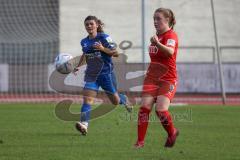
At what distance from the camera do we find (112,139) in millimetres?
11180

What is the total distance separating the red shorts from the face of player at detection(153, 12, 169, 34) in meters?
0.70

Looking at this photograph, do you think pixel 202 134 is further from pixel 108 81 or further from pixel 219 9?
pixel 219 9

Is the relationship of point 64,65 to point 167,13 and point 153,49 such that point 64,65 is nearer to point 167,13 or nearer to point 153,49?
point 153,49

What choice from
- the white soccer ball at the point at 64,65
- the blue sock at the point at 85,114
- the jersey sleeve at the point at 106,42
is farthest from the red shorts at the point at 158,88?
the white soccer ball at the point at 64,65

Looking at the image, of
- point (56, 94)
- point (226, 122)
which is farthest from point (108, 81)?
point (56, 94)

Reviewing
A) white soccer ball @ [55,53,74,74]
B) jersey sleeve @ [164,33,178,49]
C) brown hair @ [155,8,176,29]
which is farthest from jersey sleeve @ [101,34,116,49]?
jersey sleeve @ [164,33,178,49]

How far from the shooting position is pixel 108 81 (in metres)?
13.2

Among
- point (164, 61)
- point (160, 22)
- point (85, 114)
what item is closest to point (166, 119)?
point (164, 61)

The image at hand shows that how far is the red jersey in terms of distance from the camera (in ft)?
30.9

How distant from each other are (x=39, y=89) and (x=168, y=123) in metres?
17.3

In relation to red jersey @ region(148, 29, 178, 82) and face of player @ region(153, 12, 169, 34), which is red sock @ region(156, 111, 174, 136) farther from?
face of player @ region(153, 12, 169, 34)

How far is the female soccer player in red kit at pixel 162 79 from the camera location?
9.39 metres

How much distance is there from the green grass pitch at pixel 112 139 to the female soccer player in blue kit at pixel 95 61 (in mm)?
647

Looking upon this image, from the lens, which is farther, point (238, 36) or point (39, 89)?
point (238, 36)
